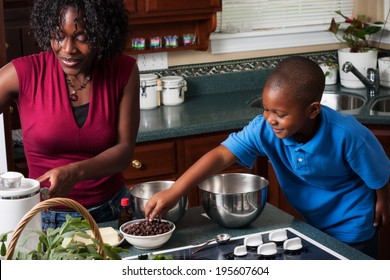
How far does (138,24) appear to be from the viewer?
387 cm

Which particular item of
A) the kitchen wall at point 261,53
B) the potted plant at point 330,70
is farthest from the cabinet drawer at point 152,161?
the potted plant at point 330,70

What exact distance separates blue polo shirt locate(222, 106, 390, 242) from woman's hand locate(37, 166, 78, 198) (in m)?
0.53

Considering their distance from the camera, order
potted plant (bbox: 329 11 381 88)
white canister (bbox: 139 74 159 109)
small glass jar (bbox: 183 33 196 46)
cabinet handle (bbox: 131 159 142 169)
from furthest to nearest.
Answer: potted plant (bbox: 329 11 381 88), small glass jar (bbox: 183 33 196 46), white canister (bbox: 139 74 159 109), cabinet handle (bbox: 131 159 142 169)

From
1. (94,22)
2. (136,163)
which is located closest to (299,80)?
(94,22)

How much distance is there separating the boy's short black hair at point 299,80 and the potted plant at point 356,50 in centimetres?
209

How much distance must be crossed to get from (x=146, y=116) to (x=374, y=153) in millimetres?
1694

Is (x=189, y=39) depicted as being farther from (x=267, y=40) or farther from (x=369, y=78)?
(x=369, y=78)

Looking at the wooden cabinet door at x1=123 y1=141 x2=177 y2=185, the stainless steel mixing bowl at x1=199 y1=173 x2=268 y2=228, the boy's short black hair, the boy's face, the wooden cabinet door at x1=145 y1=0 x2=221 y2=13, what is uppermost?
the wooden cabinet door at x1=145 y1=0 x2=221 y2=13

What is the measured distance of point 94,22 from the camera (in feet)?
7.39

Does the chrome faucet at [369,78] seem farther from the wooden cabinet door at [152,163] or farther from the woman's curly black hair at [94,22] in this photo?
the woman's curly black hair at [94,22]

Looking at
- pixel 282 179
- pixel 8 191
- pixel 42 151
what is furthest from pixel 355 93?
pixel 8 191

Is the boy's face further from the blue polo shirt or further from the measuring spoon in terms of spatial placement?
the measuring spoon

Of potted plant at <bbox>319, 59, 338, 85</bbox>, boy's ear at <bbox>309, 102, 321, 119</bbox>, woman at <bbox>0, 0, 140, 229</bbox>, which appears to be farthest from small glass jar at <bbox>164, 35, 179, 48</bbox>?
boy's ear at <bbox>309, 102, 321, 119</bbox>

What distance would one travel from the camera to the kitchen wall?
4.14 meters
